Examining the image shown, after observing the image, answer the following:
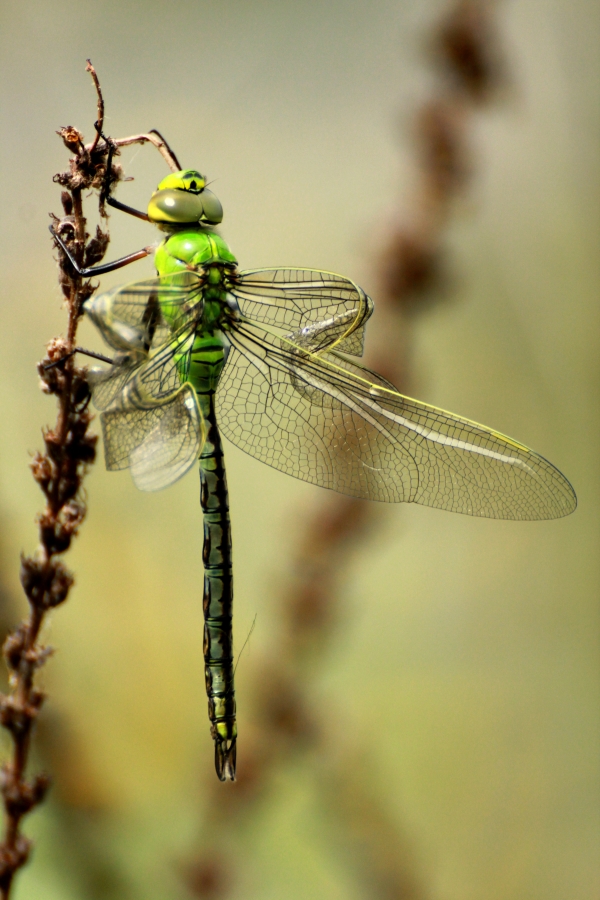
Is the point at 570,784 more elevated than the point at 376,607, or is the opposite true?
the point at 376,607

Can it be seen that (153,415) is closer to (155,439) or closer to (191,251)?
(155,439)

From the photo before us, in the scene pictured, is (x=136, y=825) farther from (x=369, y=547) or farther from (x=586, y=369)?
(x=586, y=369)

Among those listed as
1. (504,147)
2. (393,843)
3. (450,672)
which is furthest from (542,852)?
(504,147)

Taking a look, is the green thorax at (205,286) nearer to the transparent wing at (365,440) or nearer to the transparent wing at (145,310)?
the transparent wing at (145,310)

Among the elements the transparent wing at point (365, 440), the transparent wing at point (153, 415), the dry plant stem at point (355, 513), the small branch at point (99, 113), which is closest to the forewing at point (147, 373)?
the transparent wing at point (153, 415)

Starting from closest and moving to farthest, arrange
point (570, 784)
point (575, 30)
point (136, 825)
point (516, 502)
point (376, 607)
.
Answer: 1. point (516, 502)
2. point (136, 825)
3. point (575, 30)
4. point (570, 784)
5. point (376, 607)

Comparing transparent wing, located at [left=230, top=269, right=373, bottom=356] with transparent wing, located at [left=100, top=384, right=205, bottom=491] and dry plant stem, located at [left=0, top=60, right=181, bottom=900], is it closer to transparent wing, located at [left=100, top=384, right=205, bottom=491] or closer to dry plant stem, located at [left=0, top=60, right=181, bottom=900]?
transparent wing, located at [left=100, top=384, right=205, bottom=491]
